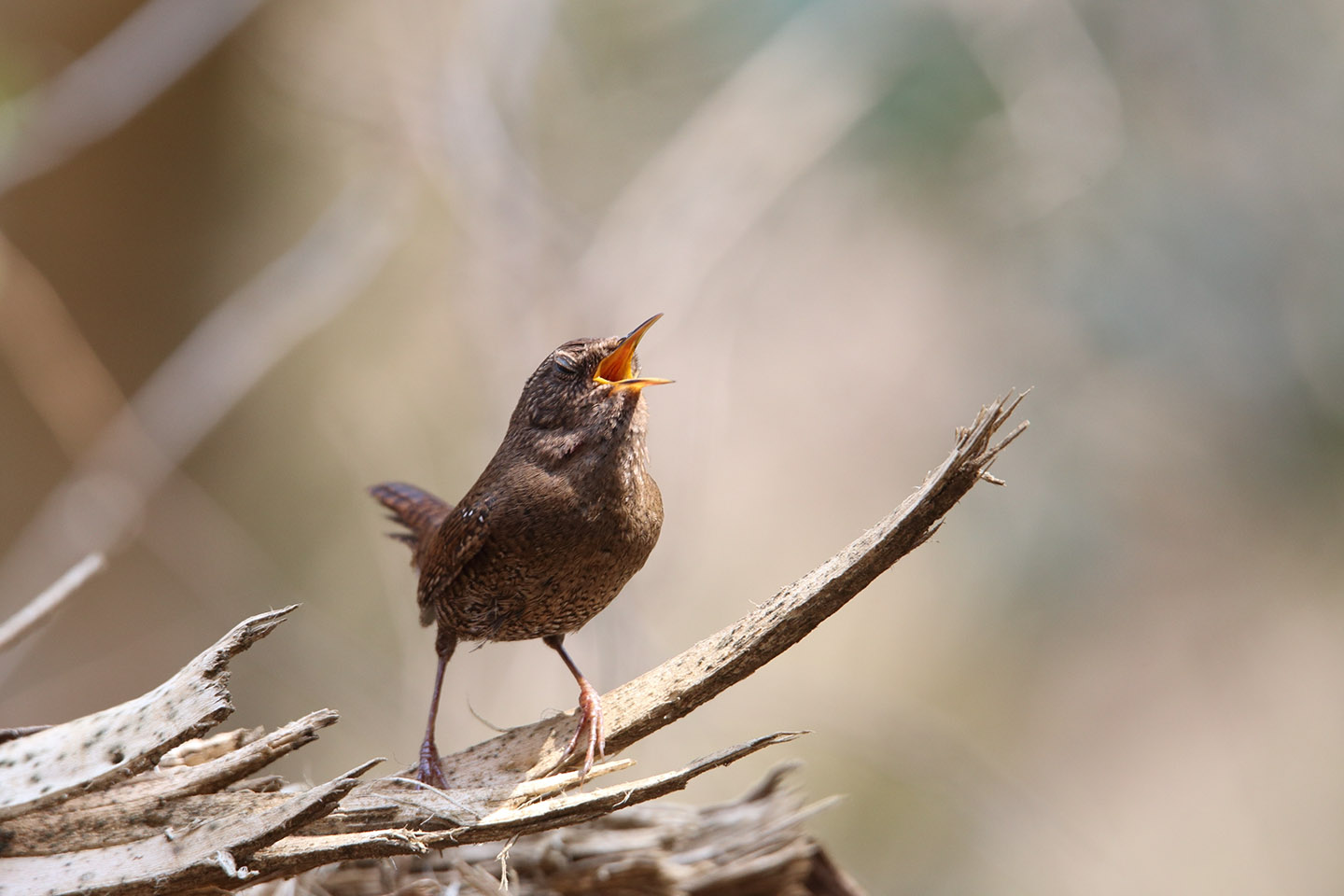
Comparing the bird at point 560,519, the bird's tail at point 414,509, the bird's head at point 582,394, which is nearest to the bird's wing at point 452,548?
the bird at point 560,519

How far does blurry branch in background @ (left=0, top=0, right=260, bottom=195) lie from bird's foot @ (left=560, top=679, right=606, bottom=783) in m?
4.23

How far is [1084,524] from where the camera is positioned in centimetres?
559

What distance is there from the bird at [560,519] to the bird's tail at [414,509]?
1.35ft

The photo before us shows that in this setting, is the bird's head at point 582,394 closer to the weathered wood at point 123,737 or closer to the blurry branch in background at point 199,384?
the weathered wood at point 123,737

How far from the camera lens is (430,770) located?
2080 millimetres

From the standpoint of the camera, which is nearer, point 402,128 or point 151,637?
point 402,128

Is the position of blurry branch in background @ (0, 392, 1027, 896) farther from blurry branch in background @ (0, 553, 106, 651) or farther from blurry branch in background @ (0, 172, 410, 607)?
blurry branch in background @ (0, 172, 410, 607)

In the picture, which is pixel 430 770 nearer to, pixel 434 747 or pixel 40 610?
pixel 434 747

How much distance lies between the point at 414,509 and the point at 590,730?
37.8 inches

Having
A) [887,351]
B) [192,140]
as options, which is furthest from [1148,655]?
[192,140]

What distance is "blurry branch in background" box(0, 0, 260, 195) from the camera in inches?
197

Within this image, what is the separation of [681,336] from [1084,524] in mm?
2409

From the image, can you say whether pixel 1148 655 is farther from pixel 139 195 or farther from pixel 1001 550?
pixel 139 195

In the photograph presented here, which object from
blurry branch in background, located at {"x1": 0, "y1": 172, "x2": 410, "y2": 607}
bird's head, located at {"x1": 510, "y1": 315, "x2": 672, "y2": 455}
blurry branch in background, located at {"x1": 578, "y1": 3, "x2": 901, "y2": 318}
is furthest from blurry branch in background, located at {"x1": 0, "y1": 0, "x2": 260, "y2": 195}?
bird's head, located at {"x1": 510, "y1": 315, "x2": 672, "y2": 455}
